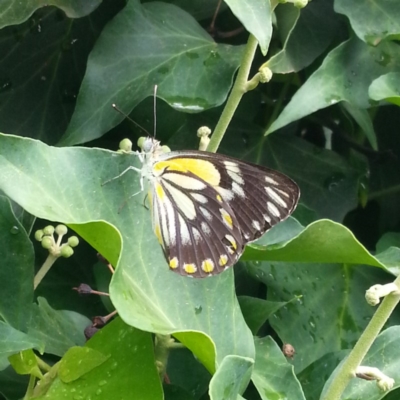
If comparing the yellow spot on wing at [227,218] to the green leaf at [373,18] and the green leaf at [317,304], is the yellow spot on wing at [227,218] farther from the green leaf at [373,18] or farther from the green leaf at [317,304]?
the green leaf at [373,18]

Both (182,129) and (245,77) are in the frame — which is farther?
(182,129)

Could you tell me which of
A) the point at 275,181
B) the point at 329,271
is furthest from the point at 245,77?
the point at 329,271

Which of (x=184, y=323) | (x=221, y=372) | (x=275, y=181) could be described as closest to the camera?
(x=221, y=372)

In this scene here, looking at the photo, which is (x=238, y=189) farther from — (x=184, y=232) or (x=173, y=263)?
(x=173, y=263)

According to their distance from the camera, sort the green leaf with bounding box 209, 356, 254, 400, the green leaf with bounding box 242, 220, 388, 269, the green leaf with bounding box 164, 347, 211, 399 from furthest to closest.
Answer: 1. the green leaf with bounding box 164, 347, 211, 399
2. the green leaf with bounding box 242, 220, 388, 269
3. the green leaf with bounding box 209, 356, 254, 400

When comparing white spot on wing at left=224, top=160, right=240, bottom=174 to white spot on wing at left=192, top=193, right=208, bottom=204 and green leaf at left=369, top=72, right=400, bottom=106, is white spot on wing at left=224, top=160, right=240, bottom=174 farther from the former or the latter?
green leaf at left=369, top=72, right=400, bottom=106

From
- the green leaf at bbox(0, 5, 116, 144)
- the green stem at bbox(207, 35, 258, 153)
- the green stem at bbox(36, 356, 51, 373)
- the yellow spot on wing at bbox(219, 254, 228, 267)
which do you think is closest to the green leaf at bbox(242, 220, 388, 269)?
the yellow spot on wing at bbox(219, 254, 228, 267)

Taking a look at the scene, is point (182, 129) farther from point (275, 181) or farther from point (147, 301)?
point (147, 301)
